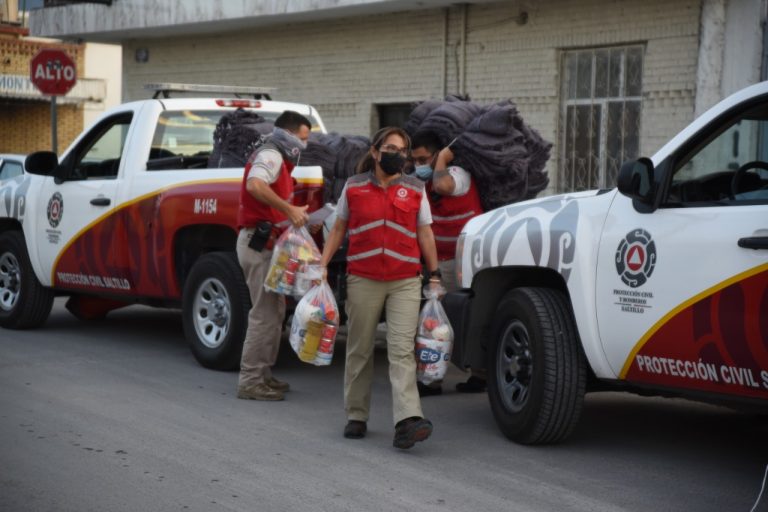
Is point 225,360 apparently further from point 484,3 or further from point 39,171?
point 484,3

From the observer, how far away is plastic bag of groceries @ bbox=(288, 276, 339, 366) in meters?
6.82

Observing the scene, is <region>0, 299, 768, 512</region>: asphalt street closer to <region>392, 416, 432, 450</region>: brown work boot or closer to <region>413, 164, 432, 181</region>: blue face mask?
<region>392, 416, 432, 450</region>: brown work boot

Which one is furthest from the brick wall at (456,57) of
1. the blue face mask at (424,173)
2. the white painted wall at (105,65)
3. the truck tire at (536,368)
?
the white painted wall at (105,65)

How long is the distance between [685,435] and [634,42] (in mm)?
8224

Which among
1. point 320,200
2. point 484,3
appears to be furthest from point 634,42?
point 320,200

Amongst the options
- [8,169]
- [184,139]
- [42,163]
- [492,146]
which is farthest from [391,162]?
[8,169]

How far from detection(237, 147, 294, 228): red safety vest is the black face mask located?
5.07 feet

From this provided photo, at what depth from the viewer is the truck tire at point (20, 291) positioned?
11.0 metres

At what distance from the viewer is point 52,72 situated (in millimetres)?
17109

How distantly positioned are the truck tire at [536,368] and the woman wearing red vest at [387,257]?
Result: 51 centimetres

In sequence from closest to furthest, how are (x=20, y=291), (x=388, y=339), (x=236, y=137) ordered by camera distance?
1. (x=388, y=339)
2. (x=236, y=137)
3. (x=20, y=291)

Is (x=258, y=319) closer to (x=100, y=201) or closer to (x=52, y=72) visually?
(x=100, y=201)

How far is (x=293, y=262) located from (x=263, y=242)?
17.7 inches

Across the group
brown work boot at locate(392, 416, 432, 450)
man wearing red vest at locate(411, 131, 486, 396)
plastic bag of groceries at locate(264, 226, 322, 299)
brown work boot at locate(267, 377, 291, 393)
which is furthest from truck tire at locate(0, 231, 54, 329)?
brown work boot at locate(392, 416, 432, 450)
